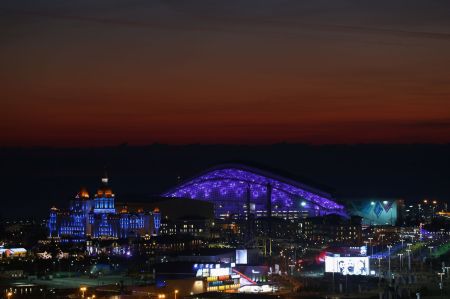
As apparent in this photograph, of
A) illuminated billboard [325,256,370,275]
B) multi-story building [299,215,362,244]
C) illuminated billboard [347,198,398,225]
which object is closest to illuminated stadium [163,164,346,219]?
multi-story building [299,215,362,244]

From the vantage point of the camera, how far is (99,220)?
73.2 m

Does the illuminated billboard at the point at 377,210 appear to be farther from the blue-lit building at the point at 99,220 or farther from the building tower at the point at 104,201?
the building tower at the point at 104,201

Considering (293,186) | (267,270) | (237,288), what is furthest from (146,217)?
(237,288)

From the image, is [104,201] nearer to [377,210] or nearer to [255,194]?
[255,194]

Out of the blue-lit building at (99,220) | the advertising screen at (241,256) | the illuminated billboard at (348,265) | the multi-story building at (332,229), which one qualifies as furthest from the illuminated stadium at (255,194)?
the illuminated billboard at (348,265)

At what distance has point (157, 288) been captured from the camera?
38531mm

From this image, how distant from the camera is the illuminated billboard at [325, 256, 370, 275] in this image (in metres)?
45.9

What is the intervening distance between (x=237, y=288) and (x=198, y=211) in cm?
3584

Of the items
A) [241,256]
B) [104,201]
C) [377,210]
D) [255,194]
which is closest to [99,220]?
[104,201]

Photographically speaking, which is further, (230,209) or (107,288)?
(230,209)

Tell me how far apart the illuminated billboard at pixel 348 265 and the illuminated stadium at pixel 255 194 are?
24.3 m

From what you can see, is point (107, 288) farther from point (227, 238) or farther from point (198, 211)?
point (198, 211)

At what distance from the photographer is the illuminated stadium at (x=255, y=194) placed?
73.6 metres

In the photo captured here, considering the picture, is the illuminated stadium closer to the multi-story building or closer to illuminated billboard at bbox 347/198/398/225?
the multi-story building
